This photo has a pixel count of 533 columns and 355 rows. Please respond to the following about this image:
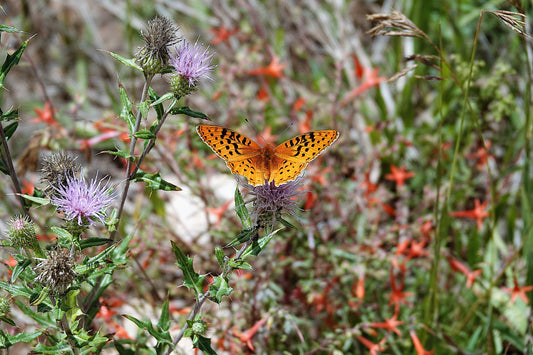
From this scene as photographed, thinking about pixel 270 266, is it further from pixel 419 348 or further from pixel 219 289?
pixel 219 289

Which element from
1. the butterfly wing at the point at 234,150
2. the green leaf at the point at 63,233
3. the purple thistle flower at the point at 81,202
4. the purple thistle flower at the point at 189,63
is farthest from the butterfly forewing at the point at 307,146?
the green leaf at the point at 63,233

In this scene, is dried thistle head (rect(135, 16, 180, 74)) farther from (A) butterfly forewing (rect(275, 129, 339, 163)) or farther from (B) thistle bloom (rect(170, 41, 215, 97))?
(A) butterfly forewing (rect(275, 129, 339, 163))

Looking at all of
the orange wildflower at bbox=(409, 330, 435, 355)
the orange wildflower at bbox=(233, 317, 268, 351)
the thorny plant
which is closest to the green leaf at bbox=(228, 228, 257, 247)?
the thorny plant

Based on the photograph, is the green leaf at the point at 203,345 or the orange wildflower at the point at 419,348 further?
the orange wildflower at the point at 419,348

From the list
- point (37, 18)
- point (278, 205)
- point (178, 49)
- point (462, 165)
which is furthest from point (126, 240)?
point (37, 18)

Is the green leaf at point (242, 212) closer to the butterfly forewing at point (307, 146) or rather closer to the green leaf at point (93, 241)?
the butterfly forewing at point (307, 146)

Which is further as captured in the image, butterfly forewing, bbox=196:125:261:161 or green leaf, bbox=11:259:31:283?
butterfly forewing, bbox=196:125:261:161
